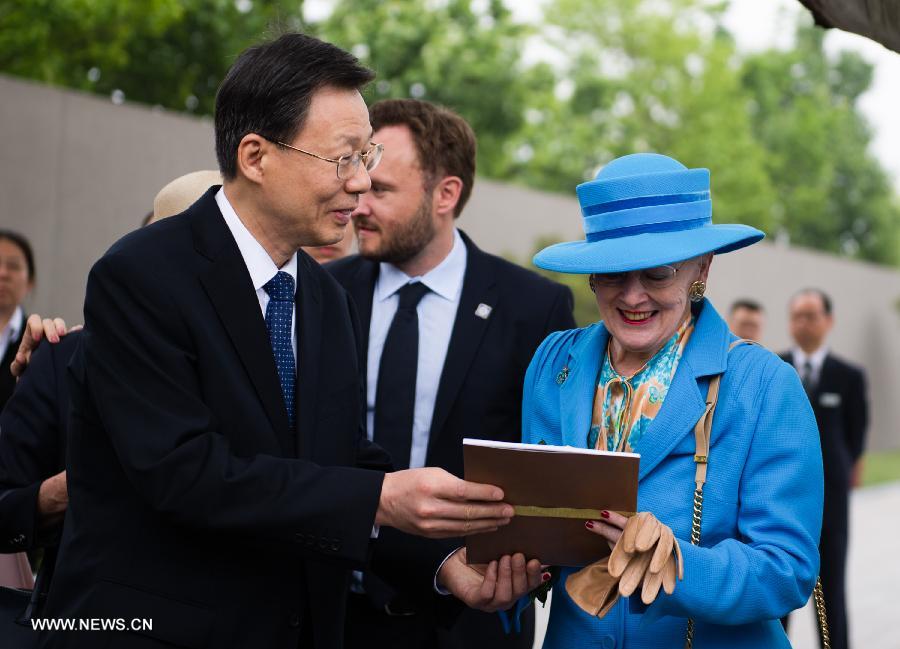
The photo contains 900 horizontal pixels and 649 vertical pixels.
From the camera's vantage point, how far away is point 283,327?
2537mm

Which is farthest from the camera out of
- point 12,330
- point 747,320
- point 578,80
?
point 578,80

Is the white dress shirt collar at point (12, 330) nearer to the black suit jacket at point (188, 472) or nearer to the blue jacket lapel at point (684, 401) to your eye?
the black suit jacket at point (188, 472)

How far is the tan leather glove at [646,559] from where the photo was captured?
2.19m

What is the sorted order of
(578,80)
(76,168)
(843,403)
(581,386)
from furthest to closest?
(578,80) < (76,168) < (843,403) < (581,386)

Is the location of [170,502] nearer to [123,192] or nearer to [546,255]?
[546,255]

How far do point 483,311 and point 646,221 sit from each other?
133 centimetres

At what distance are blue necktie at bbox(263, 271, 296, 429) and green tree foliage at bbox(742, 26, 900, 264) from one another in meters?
39.5

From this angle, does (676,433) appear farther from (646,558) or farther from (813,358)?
(813,358)

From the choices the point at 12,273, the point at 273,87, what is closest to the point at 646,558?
the point at 273,87

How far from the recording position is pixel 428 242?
400 centimetres

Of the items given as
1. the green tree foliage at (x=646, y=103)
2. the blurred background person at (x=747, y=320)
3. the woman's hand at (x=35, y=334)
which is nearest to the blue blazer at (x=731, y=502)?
the woman's hand at (x=35, y=334)

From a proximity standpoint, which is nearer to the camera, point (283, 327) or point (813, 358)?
point (283, 327)

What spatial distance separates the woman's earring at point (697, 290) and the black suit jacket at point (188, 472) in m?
0.87

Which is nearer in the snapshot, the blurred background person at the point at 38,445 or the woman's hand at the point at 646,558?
the woman's hand at the point at 646,558
